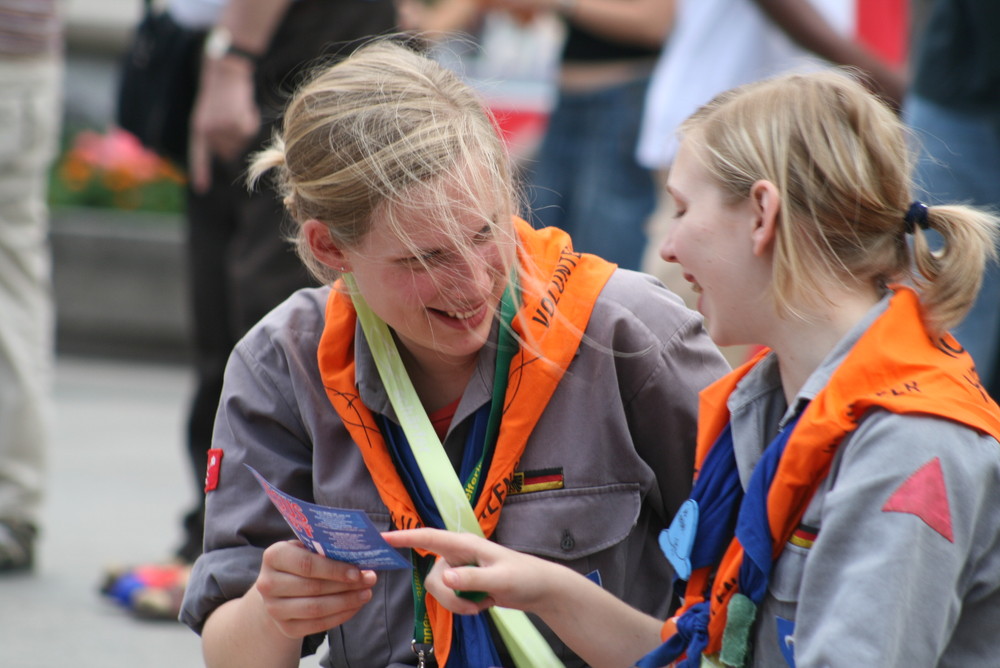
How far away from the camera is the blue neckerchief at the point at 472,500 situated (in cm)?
201

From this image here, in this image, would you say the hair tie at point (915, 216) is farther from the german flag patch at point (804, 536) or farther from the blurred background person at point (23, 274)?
the blurred background person at point (23, 274)

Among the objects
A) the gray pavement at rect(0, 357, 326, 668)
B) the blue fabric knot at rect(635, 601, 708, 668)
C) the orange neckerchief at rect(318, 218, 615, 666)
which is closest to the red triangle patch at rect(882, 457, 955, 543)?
the blue fabric knot at rect(635, 601, 708, 668)


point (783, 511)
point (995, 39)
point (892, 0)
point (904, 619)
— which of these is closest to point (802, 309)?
point (783, 511)

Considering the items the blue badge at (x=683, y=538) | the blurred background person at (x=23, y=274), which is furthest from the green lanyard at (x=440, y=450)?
the blurred background person at (x=23, y=274)

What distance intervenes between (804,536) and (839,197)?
44 centimetres

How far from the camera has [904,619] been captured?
5.05 feet

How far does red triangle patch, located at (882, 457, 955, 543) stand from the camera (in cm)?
154

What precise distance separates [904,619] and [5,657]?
2508 mm

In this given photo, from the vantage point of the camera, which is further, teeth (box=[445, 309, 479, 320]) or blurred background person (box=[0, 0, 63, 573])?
blurred background person (box=[0, 0, 63, 573])

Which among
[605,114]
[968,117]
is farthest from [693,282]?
[605,114]

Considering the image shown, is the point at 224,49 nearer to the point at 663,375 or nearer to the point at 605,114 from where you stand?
the point at 605,114

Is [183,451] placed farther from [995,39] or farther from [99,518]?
[995,39]

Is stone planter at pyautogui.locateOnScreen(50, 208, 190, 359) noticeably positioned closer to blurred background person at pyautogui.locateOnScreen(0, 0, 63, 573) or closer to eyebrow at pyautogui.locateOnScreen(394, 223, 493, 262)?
blurred background person at pyautogui.locateOnScreen(0, 0, 63, 573)

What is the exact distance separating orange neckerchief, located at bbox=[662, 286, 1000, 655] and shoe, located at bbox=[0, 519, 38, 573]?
2604 millimetres
